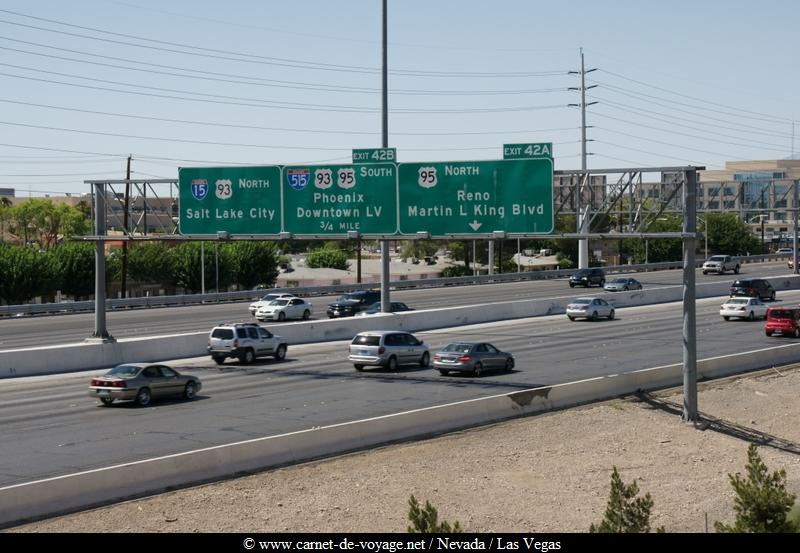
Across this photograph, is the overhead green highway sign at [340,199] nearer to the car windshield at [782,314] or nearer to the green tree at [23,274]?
the car windshield at [782,314]

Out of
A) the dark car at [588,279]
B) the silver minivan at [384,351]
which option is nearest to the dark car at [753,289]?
the dark car at [588,279]

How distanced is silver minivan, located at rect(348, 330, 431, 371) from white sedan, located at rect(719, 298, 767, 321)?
26618 millimetres

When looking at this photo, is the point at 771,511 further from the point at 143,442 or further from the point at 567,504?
Result: the point at 143,442

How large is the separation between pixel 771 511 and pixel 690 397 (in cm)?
1660

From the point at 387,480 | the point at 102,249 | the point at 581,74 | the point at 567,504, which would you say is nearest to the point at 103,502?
the point at 387,480

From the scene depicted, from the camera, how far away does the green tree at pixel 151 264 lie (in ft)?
320

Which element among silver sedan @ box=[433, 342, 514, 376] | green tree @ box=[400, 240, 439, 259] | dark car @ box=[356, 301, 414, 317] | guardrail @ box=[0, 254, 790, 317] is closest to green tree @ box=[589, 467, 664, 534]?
silver sedan @ box=[433, 342, 514, 376]

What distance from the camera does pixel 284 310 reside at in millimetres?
63031

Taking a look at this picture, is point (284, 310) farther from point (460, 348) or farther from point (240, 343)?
point (460, 348)

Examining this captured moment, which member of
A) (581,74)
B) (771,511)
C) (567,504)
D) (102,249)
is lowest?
(567,504)

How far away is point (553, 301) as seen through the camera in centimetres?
6650

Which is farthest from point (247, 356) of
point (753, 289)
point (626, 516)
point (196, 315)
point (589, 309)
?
point (753, 289)

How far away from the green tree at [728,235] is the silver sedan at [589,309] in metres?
83.9

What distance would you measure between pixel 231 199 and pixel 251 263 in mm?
65663
